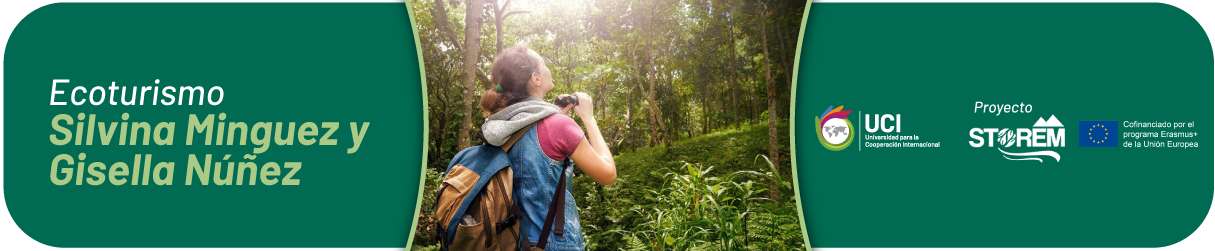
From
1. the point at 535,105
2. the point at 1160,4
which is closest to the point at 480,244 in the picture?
the point at 535,105

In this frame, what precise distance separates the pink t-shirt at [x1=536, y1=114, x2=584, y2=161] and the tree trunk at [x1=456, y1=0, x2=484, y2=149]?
898mm

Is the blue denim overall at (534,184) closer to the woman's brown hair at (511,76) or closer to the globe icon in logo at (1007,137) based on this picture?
the woman's brown hair at (511,76)

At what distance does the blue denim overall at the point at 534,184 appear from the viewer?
1.57m

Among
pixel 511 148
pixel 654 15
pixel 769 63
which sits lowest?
pixel 511 148

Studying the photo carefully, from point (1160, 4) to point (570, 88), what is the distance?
2.33 meters

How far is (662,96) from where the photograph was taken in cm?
239

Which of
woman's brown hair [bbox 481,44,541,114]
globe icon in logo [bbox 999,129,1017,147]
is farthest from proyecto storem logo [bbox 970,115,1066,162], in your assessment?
woman's brown hair [bbox 481,44,541,114]

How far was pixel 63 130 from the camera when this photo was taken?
1.98 meters

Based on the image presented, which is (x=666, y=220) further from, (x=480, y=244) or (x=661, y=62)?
(x=480, y=244)

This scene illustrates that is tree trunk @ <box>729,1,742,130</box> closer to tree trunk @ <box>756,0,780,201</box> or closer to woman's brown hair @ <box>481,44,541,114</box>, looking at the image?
tree trunk @ <box>756,0,780,201</box>

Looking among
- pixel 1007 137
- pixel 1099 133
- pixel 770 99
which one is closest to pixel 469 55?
pixel 770 99

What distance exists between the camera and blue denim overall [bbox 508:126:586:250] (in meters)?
1.57

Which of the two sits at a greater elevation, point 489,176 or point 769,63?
point 769,63

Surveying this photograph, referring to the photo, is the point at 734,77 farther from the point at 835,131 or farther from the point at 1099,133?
the point at 1099,133
